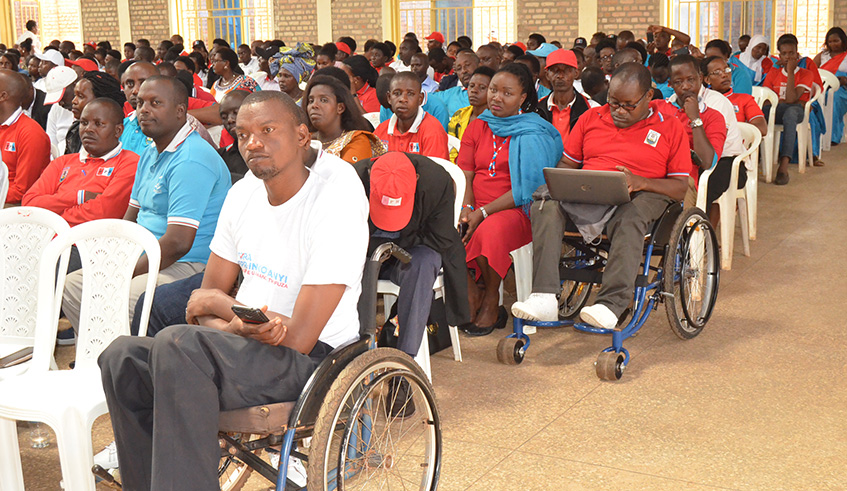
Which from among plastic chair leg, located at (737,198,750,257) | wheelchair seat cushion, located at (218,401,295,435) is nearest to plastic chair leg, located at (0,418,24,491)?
wheelchair seat cushion, located at (218,401,295,435)

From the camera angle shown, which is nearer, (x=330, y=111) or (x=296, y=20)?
(x=330, y=111)

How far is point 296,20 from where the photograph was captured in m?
14.4

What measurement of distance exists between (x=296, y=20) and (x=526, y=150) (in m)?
11.3

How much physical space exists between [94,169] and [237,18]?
1224 centimetres

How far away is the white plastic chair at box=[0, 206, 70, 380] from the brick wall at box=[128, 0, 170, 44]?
13.4 metres

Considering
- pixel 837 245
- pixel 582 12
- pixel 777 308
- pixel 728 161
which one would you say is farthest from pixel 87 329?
pixel 582 12

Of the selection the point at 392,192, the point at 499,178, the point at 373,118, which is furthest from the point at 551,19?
the point at 392,192

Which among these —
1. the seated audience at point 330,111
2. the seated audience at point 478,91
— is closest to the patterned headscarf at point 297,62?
the seated audience at point 478,91

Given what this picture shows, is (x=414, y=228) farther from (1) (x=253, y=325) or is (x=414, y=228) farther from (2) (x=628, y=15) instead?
(2) (x=628, y=15)

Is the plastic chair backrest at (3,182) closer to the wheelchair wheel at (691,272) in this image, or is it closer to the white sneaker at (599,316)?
the white sneaker at (599,316)

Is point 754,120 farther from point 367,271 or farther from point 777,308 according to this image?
point 367,271

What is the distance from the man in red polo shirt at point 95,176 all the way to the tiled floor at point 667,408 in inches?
26.8

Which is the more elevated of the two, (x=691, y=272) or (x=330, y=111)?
(x=330, y=111)

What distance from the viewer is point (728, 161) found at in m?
4.64
